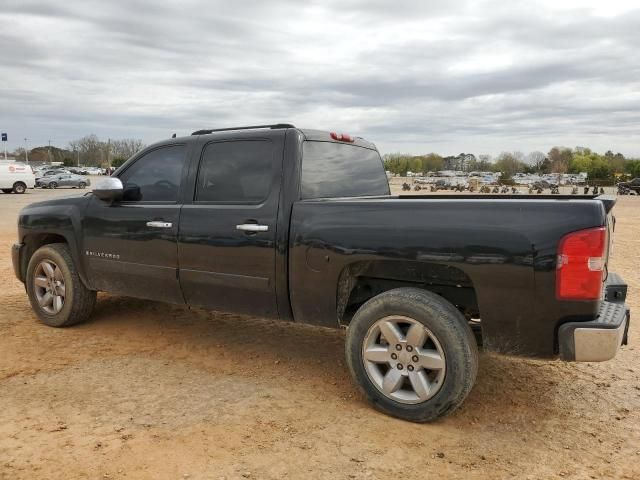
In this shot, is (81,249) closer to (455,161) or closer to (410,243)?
(410,243)

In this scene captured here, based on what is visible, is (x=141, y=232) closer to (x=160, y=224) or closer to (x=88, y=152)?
(x=160, y=224)

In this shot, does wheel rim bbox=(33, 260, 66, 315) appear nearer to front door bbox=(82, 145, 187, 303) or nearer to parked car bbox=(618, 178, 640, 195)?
front door bbox=(82, 145, 187, 303)

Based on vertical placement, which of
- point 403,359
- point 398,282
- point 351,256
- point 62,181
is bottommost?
point 403,359

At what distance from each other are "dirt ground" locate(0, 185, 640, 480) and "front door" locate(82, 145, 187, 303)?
1.93ft

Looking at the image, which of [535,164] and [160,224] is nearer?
[160,224]

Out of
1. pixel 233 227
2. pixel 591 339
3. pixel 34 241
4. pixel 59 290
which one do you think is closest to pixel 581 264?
pixel 591 339

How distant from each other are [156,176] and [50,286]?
170 centimetres

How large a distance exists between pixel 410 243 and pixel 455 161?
15528 cm

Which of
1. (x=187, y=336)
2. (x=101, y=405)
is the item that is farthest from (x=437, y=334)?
(x=187, y=336)

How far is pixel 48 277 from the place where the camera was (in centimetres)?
555

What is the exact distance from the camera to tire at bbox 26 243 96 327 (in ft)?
17.7

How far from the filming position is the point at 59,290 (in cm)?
551

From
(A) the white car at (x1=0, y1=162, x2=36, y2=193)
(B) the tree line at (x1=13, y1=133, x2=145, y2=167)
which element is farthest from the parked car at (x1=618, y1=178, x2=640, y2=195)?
(B) the tree line at (x1=13, y1=133, x2=145, y2=167)

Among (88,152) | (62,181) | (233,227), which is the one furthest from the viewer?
(88,152)
